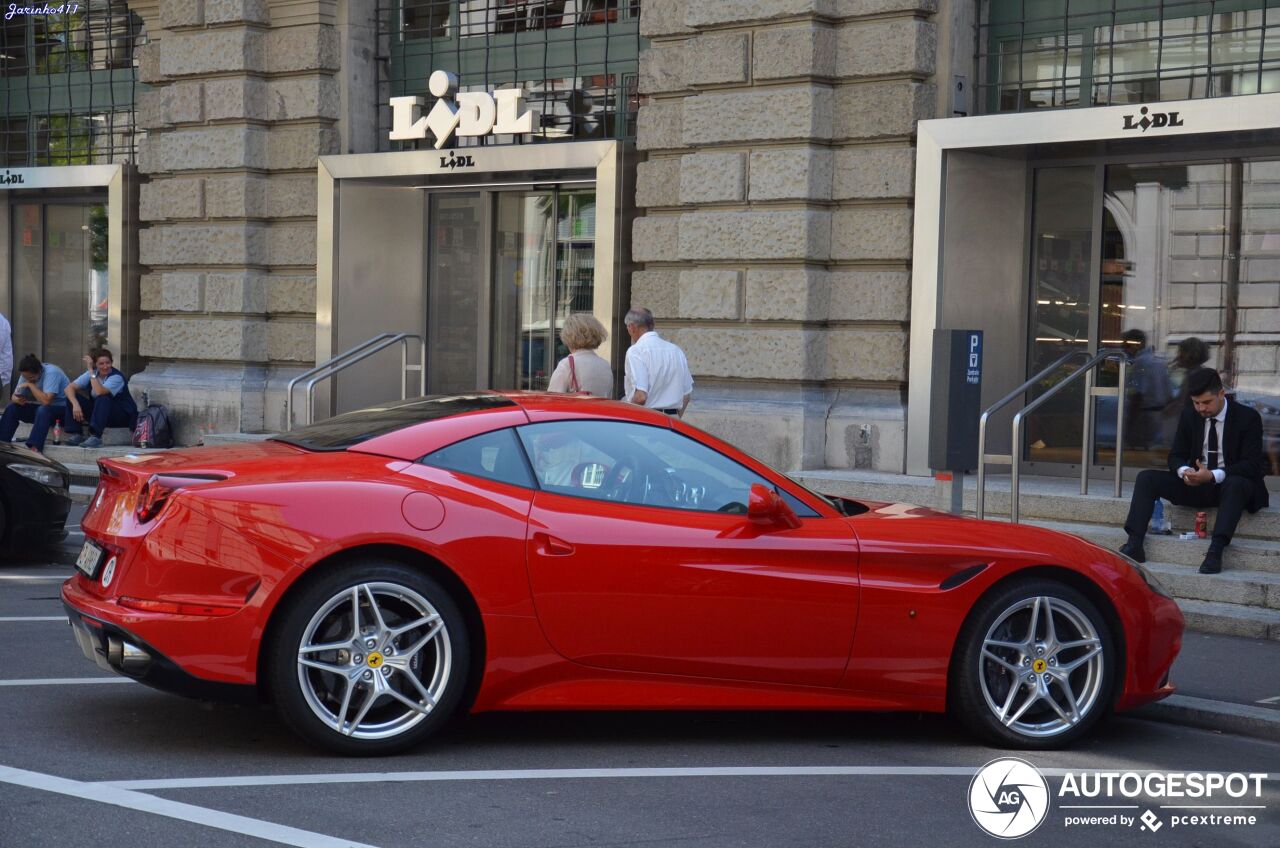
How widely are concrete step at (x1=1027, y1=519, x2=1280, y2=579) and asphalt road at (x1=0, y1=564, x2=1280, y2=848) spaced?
2889 millimetres

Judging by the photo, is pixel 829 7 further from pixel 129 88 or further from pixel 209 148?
pixel 129 88

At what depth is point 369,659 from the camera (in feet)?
19.2

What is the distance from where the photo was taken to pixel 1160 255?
40.4ft

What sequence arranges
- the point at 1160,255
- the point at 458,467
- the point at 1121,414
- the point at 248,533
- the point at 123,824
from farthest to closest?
the point at 1160,255
the point at 1121,414
the point at 458,467
the point at 248,533
the point at 123,824

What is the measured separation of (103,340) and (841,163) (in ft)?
32.8

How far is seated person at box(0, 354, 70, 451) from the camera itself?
57.5 ft

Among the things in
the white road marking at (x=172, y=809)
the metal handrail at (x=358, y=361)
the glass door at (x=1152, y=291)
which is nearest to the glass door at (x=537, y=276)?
the metal handrail at (x=358, y=361)

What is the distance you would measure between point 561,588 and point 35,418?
1291 cm

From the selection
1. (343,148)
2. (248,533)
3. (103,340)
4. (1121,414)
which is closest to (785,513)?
(248,533)

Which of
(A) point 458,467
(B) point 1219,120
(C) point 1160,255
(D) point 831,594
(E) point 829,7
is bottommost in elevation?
(D) point 831,594

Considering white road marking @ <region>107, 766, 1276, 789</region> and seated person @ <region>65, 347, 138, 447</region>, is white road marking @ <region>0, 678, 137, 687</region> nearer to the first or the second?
white road marking @ <region>107, 766, 1276, 789</region>

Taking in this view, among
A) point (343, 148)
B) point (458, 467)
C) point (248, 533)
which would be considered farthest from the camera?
point (343, 148)

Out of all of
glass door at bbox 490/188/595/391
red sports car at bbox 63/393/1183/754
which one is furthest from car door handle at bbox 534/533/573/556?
glass door at bbox 490/188/595/391

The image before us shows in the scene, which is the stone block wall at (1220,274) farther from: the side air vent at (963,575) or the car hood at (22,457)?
the car hood at (22,457)
